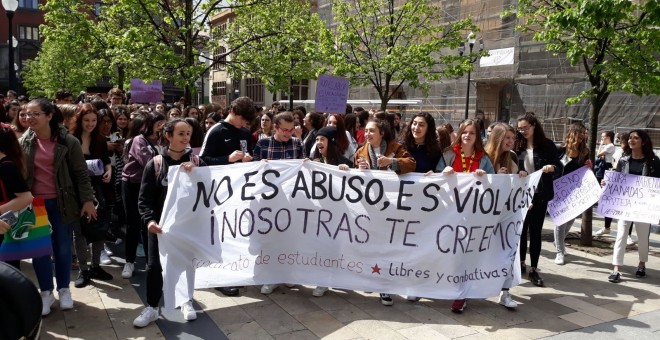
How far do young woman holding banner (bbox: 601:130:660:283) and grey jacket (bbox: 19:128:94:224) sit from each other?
5836mm

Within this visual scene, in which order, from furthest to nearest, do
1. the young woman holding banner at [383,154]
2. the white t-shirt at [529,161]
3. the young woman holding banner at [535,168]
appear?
the white t-shirt at [529,161], the young woman holding banner at [535,168], the young woman holding banner at [383,154]

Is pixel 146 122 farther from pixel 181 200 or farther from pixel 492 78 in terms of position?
pixel 492 78

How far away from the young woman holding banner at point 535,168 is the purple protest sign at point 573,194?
66cm

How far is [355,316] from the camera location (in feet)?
15.9

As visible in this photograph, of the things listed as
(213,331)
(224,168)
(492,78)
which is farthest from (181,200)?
(492,78)

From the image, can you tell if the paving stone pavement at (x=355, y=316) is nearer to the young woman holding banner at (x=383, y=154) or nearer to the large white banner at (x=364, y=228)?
the large white banner at (x=364, y=228)

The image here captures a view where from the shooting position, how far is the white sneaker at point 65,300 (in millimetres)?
4754

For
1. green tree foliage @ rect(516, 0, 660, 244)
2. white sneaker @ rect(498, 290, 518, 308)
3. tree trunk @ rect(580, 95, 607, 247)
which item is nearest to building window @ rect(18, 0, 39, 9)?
green tree foliage @ rect(516, 0, 660, 244)

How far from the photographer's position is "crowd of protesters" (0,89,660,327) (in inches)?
180

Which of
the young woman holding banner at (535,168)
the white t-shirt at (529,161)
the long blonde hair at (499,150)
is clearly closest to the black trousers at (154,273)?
the long blonde hair at (499,150)

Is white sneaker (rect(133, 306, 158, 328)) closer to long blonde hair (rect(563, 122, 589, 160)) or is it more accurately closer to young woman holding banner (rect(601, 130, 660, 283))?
young woman holding banner (rect(601, 130, 660, 283))

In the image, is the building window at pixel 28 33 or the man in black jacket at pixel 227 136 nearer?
the man in black jacket at pixel 227 136

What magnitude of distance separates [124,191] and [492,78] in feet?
81.3

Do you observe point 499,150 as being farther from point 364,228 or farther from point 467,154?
point 364,228
